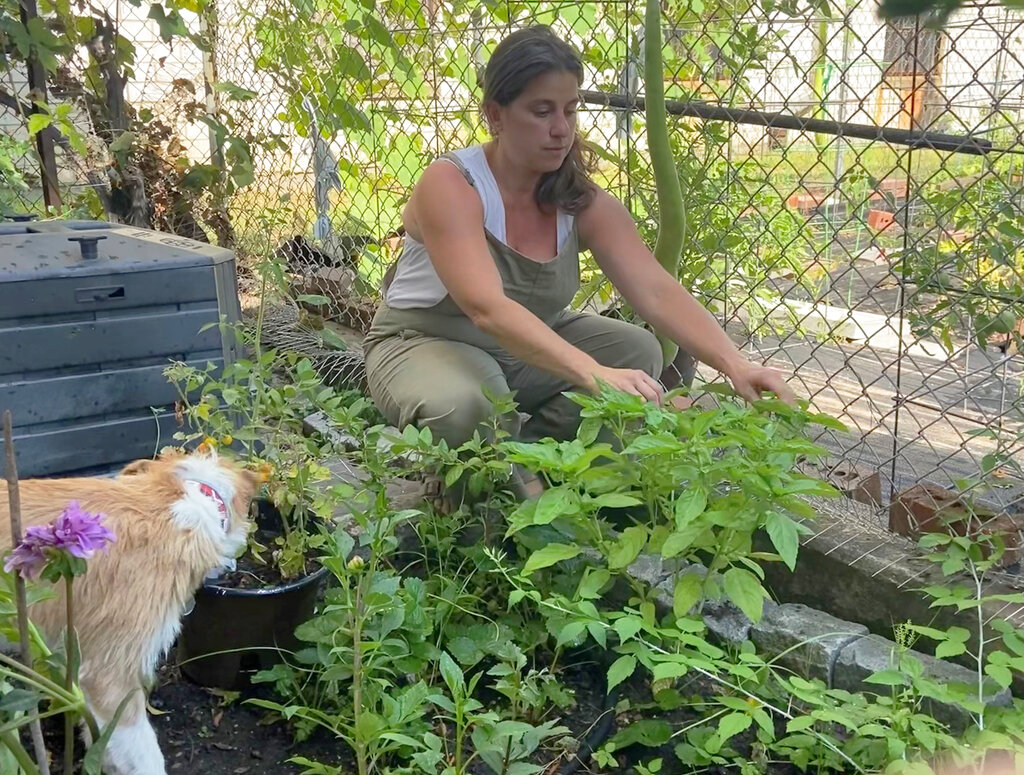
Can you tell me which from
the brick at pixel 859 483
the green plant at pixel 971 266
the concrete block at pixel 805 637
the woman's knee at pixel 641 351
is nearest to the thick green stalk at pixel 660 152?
the woman's knee at pixel 641 351

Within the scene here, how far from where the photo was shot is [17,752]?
137cm

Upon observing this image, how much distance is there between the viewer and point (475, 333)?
110 inches

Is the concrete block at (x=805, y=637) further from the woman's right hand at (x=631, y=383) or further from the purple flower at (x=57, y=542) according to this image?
the purple flower at (x=57, y=542)

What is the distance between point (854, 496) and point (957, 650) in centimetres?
75

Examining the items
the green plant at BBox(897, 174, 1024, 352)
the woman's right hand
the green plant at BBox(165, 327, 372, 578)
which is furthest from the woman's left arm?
the green plant at BBox(165, 327, 372, 578)

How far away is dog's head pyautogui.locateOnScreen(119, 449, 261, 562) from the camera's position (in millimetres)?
1846

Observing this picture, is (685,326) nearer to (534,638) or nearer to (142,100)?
Answer: (534,638)

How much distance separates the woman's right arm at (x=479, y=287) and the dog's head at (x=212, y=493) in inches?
26.1

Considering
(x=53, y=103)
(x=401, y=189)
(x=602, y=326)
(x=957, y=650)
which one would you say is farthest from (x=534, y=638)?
(x=53, y=103)

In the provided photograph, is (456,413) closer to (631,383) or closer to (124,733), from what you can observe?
(631,383)

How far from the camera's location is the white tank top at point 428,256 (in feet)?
8.80

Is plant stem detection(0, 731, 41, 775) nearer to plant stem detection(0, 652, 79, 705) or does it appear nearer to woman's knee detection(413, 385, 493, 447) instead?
plant stem detection(0, 652, 79, 705)

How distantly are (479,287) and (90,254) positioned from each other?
929 millimetres

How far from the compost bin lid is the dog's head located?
23.6 inches
